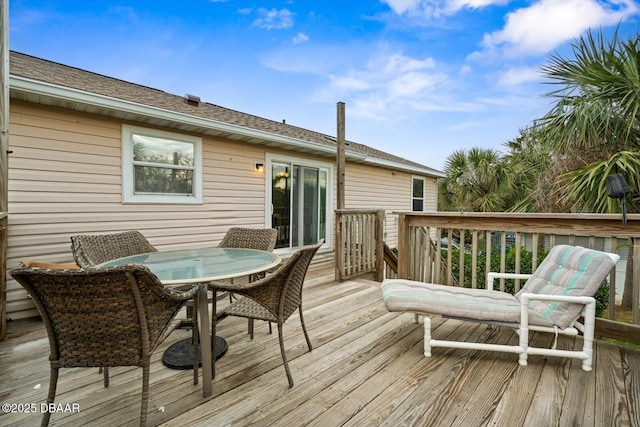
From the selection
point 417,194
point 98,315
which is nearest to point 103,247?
point 98,315

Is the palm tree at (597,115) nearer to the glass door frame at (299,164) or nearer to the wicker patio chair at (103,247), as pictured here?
the glass door frame at (299,164)

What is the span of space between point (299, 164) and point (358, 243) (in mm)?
2406

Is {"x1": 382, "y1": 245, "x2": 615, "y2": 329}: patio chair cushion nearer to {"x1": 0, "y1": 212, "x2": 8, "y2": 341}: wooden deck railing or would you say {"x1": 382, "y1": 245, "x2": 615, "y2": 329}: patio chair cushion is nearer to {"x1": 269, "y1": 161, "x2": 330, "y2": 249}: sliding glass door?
{"x1": 0, "y1": 212, "x2": 8, "y2": 341}: wooden deck railing

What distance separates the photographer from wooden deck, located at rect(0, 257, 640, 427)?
5.20 feet

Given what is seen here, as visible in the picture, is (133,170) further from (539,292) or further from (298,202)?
(539,292)

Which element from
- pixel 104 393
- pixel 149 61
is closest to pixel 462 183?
pixel 149 61

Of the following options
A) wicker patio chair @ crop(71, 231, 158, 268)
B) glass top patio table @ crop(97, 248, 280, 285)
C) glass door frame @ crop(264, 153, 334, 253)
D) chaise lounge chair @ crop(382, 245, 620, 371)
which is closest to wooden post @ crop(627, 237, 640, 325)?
chaise lounge chair @ crop(382, 245, 620, 371)

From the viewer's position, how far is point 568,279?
2168 mm

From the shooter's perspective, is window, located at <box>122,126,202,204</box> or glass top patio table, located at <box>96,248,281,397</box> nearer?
glass top patio table, located at <box>96,248,281,397</box>

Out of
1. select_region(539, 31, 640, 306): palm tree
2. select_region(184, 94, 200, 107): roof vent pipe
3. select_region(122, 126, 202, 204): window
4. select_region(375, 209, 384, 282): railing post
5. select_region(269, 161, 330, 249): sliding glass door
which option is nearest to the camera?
select_region(539, 31, 640, 306): palm tree

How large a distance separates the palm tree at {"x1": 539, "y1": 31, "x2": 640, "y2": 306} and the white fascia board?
14.3 feet

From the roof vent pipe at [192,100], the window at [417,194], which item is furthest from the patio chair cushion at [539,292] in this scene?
the window at [417,194]

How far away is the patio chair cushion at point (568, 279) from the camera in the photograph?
200cm

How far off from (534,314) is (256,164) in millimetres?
4672
